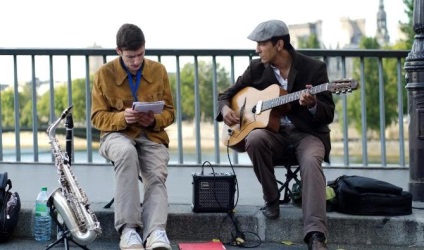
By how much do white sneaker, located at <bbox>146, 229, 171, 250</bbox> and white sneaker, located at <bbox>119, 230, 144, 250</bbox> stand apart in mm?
56

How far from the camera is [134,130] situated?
5500 mm

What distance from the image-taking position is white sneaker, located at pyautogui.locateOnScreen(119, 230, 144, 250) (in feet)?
16.0

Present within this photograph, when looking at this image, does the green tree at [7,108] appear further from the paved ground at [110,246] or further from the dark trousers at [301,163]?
the dark trousers at [301,163]

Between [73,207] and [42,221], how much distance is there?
0.60 m

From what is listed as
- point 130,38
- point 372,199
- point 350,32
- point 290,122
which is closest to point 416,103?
point 372,199

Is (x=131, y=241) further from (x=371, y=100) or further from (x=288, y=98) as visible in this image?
(x=371, y=100)

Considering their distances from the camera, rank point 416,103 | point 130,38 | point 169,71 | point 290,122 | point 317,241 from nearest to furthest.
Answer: point 317,241
point 130,38
point 290,122
point 416,103
point 169,71

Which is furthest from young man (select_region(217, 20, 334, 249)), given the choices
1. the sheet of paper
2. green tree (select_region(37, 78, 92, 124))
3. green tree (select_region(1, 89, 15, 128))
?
green tree (select_region(1, 89, 15, 128))

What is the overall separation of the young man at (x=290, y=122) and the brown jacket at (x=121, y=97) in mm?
597

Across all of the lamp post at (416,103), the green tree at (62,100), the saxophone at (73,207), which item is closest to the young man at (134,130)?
the saxophone at (73,207)

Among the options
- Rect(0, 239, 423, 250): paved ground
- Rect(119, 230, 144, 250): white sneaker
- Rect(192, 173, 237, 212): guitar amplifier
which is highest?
Rect(192, 173, 237, 212): guitar amplifier

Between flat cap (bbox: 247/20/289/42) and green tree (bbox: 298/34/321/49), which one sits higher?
green tree (bbox: 298/34/321/49)

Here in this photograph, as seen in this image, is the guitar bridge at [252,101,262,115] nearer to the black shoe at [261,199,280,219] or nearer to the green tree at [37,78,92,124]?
the black shoe at [261,199,280,219]

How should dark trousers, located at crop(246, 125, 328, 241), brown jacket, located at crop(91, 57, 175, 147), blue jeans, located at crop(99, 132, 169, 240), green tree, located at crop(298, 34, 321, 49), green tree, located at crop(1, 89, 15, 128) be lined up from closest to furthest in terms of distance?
blue jeans, located at crop(99, 132, 169, 240), dark trousers, located at crop(246, 125, 328, 241), brown jacket, located at crop(91, 57, 175, 147), green tree, located at crop(1, 89, 15, 128), green tree, located at crop(298, 34, 321, 49)
